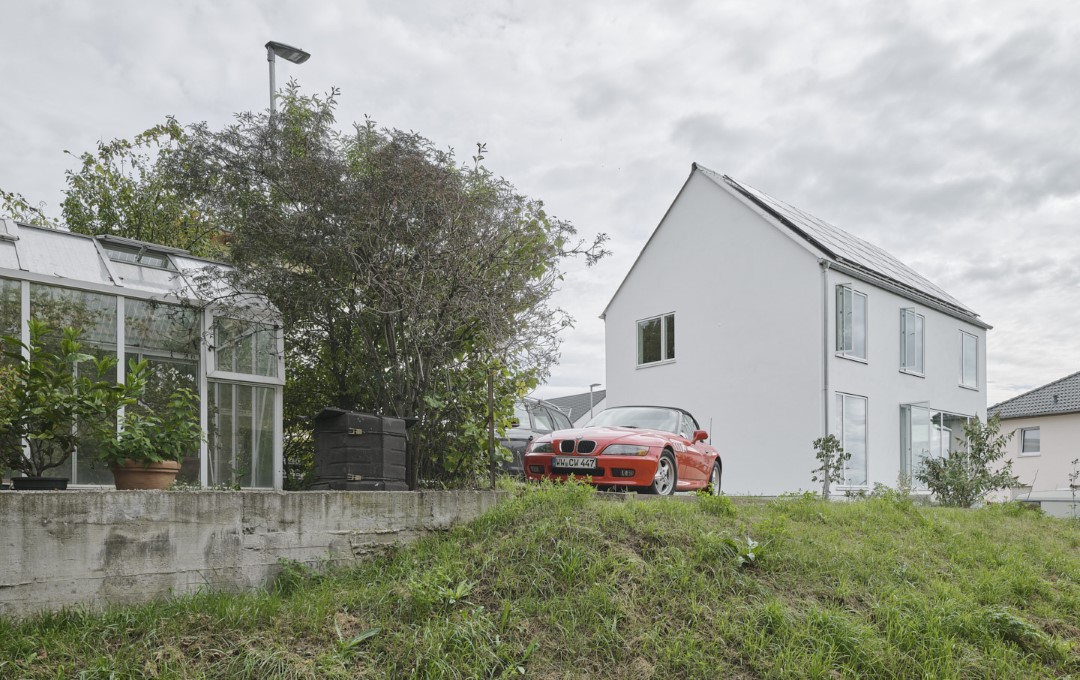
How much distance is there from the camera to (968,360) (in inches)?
982

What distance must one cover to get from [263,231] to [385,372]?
2.04m

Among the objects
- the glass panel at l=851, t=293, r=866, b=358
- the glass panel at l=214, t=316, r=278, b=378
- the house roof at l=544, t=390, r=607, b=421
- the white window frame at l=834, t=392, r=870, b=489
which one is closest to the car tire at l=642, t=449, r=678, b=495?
the glass panel at l=214, t=316, r=278, b=378

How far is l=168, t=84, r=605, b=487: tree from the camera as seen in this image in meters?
9.14

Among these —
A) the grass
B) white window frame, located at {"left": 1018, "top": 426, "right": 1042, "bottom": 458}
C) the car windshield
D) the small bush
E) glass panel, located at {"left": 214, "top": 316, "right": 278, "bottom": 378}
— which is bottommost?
white window frame, located at {"left": 1018, "top": 426, "right": 1042, "bottom": 458}

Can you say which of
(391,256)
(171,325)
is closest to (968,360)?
(391,256)

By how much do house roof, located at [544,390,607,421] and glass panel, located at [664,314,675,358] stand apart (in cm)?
2556

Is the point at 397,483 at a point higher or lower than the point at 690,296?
lower

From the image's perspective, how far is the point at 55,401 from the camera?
6.84 metres

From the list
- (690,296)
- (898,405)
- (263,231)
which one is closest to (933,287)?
(898,405)

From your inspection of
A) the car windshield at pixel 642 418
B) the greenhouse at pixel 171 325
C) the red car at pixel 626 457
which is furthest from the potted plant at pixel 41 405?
Result: the car windshield at pixel 642 418

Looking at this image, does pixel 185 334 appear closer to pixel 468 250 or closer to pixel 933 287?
pixel 468 250

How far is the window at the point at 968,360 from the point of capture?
24.5m

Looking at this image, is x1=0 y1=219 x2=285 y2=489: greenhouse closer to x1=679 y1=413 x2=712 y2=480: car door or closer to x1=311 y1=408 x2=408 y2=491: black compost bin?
x1=311 y1=408 x2=408 y2=491: black compost bin

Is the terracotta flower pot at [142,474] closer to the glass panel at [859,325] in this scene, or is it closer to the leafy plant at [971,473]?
the leafy plant at [971,473]
